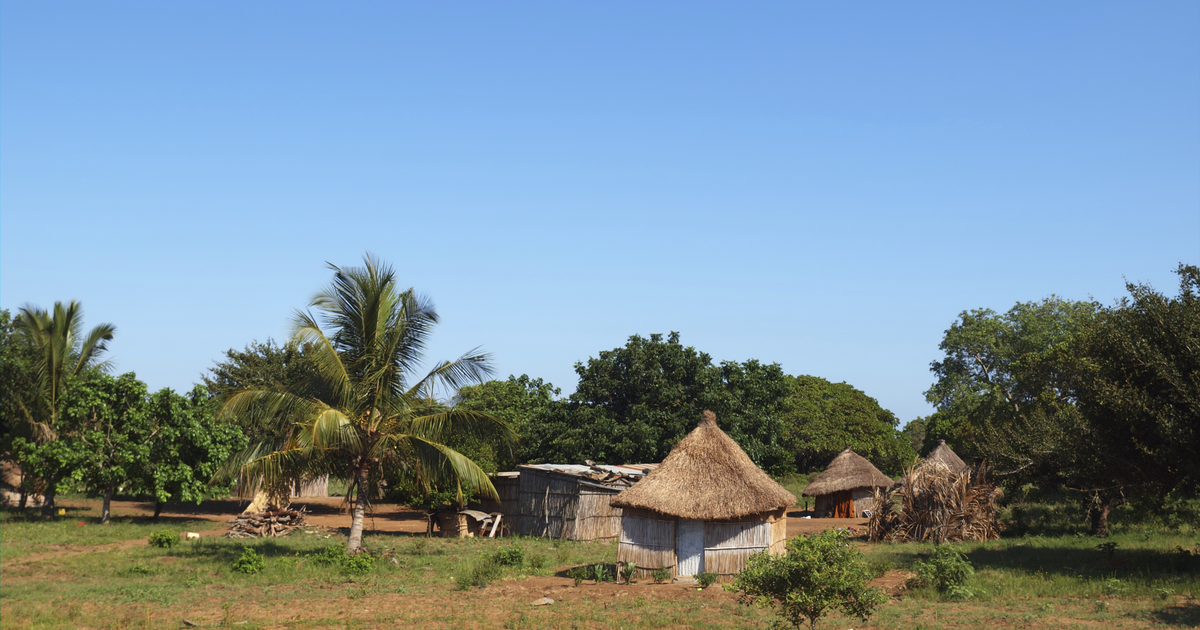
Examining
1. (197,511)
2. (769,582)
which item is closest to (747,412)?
(197,511)

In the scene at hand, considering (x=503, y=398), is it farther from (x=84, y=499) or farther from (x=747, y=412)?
(x=84, y=499)

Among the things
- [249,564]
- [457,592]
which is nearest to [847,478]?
[457,592]

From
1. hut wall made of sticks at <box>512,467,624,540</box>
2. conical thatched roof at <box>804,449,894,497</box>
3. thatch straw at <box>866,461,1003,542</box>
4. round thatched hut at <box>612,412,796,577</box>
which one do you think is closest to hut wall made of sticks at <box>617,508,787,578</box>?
round thatched hut at <box>612,412,796,577</box>

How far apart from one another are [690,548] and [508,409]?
25.5 metres

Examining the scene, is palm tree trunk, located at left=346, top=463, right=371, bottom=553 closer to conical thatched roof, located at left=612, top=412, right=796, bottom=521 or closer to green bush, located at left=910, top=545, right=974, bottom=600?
conical thatched roof, located at left=612, top=412, right=796, bottom=521

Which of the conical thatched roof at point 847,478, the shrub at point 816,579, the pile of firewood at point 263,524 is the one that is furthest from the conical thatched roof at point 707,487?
the conical thatched roof at point 847,478

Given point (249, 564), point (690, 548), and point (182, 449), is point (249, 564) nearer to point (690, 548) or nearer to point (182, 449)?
point (690, 548)

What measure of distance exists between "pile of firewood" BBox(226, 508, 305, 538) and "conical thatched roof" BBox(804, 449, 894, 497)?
78.2 ft

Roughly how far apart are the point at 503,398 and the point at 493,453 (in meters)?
16.2

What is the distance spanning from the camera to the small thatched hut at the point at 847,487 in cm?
3947

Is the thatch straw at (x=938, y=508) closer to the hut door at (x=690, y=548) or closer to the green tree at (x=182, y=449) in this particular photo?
the hut door at (x=690, y=548)

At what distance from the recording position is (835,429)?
62531 millimetres

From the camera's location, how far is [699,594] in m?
17.8

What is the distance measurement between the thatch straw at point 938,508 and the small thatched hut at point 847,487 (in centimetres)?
1000
